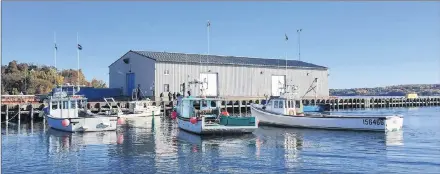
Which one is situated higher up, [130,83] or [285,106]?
[130,83]

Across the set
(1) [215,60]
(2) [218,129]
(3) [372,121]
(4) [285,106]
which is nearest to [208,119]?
(2) [218,129]

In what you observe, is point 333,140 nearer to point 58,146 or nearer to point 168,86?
point 58,146

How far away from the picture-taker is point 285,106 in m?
35.0

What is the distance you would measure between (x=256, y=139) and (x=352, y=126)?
8268 mm

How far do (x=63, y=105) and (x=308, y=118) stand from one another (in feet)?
60.8

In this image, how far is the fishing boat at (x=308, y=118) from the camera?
1188 inches

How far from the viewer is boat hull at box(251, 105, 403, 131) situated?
30.0m

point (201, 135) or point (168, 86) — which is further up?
point (168, 86)

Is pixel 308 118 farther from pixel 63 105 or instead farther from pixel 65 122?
pixel 63 105

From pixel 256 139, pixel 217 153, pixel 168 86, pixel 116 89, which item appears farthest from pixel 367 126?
pixel 116 89

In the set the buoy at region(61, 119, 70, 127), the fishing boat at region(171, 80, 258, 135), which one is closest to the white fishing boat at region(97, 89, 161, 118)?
the buoy at region(61, 119, 70, 127)

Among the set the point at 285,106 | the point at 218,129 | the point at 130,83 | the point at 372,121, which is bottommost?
the point at 218,129

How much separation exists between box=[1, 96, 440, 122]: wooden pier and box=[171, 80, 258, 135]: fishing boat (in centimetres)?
325

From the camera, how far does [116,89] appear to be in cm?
5944
